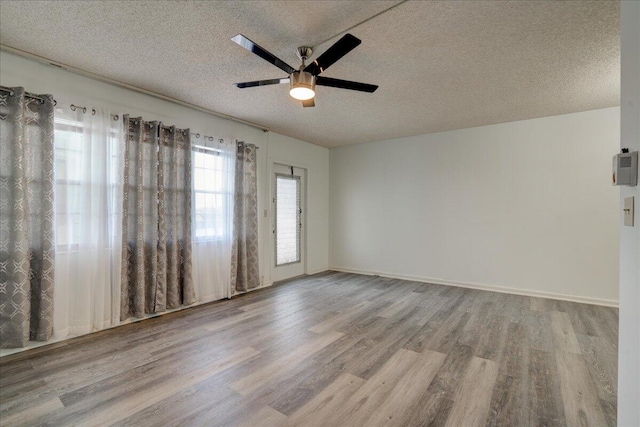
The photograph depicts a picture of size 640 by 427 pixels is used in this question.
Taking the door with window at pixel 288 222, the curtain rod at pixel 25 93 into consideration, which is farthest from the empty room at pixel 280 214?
the door with window at pixel 288 222

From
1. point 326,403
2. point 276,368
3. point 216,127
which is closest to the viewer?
point 326,403

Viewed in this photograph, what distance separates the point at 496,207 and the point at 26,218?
19.2ft

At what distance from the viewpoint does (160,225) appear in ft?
11.6

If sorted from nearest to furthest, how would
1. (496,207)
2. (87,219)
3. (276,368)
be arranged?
(276,368), (87,219), (496,207)

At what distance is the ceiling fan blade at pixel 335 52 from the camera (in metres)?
1.94

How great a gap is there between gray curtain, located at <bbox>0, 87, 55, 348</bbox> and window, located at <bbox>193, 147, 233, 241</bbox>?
4.97ft

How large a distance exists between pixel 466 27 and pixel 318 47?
1.18m

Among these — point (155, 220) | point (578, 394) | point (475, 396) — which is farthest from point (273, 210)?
point (578, 394)

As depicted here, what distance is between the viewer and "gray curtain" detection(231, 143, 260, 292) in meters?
4.43

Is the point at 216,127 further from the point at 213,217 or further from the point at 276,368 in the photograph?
the point at 276,368

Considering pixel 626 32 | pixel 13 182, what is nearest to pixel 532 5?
pixel 626 32

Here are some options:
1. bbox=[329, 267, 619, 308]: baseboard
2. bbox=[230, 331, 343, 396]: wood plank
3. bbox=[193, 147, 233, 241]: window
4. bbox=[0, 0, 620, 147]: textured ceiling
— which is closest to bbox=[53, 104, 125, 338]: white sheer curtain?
bbox=[0, 0, 620, 147]: textured ceiling

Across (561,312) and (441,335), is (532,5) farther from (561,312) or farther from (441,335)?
(561,312)

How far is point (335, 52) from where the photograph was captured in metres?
2.11
